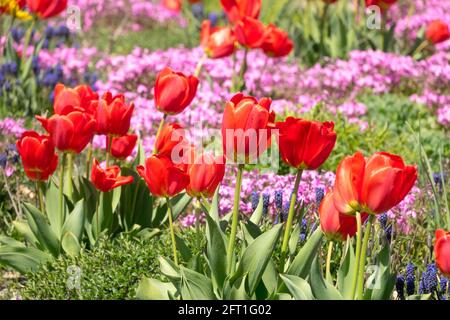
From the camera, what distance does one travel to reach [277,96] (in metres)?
6.79

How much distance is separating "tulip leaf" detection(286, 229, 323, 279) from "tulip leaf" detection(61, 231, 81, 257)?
104 centimetres

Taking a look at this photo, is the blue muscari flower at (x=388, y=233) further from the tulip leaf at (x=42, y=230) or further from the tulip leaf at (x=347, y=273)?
the tulip leaf at (x=42, y=230)

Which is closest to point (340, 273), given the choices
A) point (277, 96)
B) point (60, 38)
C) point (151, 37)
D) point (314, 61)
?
point (277, 96)

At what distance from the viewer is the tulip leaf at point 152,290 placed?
9.87ft

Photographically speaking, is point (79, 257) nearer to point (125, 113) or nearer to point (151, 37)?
point (125, 113)

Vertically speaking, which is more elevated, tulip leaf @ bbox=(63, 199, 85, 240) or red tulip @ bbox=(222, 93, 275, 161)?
red tulip @ bbox=(222, 93, 275, 161)

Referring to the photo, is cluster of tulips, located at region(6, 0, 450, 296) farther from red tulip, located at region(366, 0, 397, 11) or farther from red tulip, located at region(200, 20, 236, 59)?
red tulip, located at region(366, 0, 397, 11)

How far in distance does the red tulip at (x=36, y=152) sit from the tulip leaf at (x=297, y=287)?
1.21 metres

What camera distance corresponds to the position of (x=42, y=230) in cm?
Result: 364

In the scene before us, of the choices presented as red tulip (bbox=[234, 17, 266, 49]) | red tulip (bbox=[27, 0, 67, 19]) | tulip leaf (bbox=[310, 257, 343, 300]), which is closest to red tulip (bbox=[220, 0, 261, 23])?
A: red tulip (bbox=[234, 17, 266, 49])

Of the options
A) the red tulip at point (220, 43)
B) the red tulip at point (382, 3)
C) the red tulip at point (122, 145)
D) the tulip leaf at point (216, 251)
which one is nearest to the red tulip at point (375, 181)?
the tulip leaf at point (216, 251)

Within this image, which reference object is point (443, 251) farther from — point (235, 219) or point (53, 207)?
point (53, 207)

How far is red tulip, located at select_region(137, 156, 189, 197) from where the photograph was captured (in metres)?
2.93
